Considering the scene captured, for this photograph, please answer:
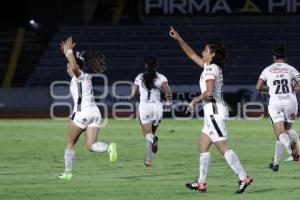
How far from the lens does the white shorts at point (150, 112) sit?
20031mm

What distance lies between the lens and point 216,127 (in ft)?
44.2

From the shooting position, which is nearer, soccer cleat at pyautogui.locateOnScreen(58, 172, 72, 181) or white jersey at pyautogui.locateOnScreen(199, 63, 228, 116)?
white jersey at pyautogui.locateOnScreen(199, 63, 228, 116)

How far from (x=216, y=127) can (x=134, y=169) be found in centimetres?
477

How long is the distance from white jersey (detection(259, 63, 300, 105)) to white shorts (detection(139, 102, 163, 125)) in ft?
9.63

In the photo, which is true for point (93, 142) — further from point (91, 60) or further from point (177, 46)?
point (177, 46)

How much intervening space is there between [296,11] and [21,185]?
109 feet

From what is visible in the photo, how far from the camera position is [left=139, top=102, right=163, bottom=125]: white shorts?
20031mm

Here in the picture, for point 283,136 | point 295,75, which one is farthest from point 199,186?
point 295,75

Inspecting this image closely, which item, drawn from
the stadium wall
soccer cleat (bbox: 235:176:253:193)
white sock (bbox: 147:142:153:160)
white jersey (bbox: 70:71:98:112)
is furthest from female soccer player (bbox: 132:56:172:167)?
the stadium wall

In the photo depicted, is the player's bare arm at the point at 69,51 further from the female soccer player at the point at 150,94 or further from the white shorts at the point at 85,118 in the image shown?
the female soccer player at the point at 150,94

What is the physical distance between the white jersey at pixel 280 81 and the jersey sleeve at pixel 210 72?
14.9ft

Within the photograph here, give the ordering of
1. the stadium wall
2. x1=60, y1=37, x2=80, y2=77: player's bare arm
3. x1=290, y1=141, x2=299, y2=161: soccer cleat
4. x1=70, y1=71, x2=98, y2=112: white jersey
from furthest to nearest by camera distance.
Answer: the stadium wall
x1=290, y1=141, x2=299, y2=161: soccer cleat
x1=70, y1=71, x2=98, y2=112: white jersey
x1=60, y1=37, x2=80, y2=77: player's bare arm

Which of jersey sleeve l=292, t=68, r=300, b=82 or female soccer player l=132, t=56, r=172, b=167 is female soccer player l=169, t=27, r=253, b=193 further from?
female soccer player l=132, t=56, r=172, b=167

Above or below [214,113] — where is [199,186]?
below
